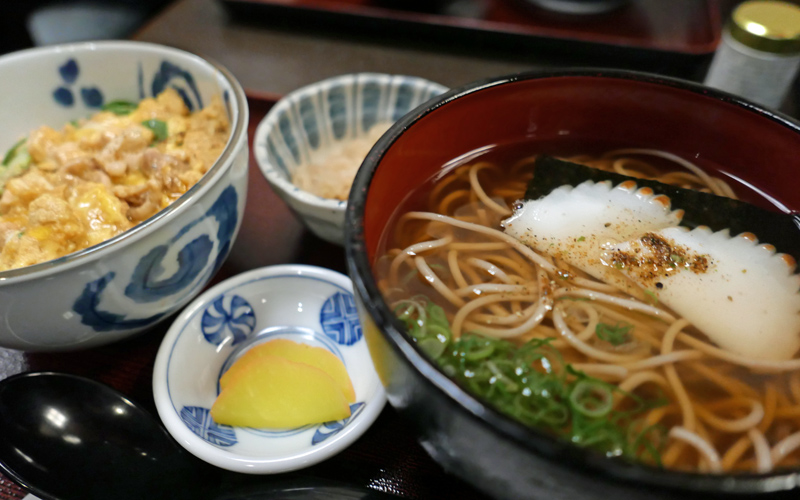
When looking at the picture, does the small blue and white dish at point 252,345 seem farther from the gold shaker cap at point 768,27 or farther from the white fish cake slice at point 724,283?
the gold shaker cap at point 768,27

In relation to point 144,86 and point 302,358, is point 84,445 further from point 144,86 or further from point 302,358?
point 144,86

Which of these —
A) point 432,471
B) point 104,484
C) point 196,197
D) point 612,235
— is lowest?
point 104,484

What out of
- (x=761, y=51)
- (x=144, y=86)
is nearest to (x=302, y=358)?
(x=144, y=86)

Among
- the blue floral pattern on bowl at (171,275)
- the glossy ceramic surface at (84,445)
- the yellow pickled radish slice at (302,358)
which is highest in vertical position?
the blue floral pattern on bowl at (171,275)

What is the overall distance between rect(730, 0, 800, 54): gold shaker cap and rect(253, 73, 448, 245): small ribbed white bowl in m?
0.92

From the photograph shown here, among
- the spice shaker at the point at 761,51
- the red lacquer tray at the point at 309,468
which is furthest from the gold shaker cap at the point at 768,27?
the red lacquer tray at the point at 309,468

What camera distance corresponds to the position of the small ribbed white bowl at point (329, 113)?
58.8 inches

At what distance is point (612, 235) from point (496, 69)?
129 centimetres

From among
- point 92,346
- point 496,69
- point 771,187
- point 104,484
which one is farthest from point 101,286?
point 496,69

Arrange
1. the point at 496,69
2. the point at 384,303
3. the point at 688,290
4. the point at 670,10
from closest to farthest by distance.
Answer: the point at 384,303
the point at 688,290
the point at 496,69
the point at 670,10

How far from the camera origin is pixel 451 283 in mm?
920

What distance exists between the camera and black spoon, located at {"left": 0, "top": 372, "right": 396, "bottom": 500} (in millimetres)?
880

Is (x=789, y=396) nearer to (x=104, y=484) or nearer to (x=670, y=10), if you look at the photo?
(x=104, y=484)

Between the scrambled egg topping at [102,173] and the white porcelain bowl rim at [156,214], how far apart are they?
5.2 inches
